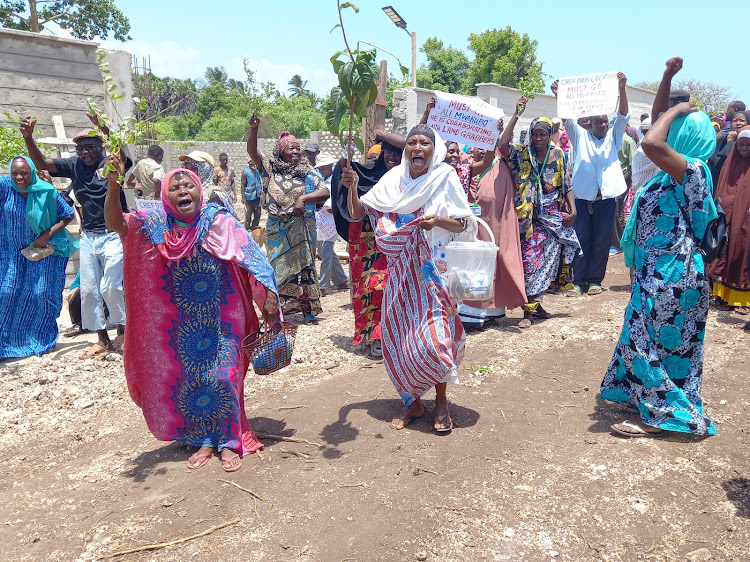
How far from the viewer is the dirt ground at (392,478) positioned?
320cm

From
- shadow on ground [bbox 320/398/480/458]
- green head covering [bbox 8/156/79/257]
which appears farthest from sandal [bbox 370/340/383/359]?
green head covering [bbox 8/156/79/257]

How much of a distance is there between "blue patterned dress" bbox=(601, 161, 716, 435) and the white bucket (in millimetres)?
953

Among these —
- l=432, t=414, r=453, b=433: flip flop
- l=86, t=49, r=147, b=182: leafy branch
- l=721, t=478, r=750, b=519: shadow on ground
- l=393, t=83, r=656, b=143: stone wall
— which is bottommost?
l=721, t=478, r=750, b=519: shadow on ground

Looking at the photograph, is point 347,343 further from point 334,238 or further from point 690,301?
point 690,301

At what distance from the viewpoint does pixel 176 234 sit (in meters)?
3.93

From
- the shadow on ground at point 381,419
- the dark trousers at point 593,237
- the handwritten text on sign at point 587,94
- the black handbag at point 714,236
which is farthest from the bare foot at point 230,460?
the dark trousers at point 593,237

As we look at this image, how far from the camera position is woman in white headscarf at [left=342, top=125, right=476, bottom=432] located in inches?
164

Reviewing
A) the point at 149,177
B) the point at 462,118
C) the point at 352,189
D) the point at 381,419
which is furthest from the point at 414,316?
the point at 149,177

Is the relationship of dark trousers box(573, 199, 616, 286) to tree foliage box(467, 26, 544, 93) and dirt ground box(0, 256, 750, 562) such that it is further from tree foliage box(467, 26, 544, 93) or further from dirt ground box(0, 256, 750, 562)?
tree foliage box(467, 26, 544, 93)

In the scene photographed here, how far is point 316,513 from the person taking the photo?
346cm

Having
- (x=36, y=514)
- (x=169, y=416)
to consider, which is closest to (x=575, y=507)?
(x=169, y=416)

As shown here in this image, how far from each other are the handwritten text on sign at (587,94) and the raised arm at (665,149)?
144 inches

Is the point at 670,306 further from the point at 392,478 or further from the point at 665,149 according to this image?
the point at 392,478

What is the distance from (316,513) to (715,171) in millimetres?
7364
